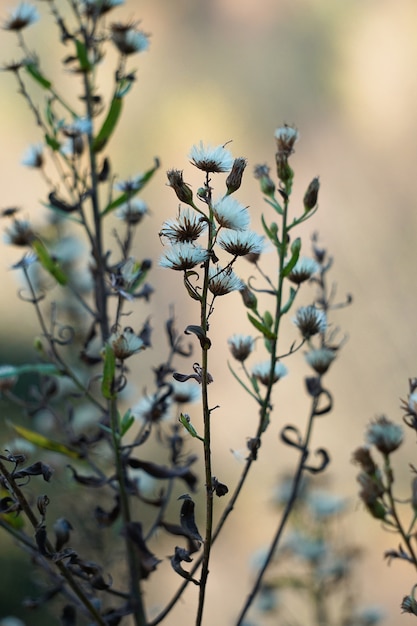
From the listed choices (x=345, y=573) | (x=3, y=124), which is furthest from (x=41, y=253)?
(x=3, y=124)

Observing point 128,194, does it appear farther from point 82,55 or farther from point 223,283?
point 223,283

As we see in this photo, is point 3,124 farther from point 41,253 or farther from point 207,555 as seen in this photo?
point 207,555

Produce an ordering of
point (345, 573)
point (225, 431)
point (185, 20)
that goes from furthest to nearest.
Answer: point (185, 20)
point (225, 431)
point (345, 573)

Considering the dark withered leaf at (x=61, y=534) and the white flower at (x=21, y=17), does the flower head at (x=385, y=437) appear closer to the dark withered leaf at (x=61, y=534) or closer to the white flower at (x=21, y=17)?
the dark withered leaf at (x=61, y=534)

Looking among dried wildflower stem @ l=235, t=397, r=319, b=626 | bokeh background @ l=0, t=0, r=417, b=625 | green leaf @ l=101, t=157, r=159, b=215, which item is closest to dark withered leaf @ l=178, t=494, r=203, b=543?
dried wildflower stem @ l=235, t=397, r=319, b=626

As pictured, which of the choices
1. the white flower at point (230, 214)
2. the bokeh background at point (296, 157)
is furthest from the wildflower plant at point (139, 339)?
the bokeh background at point (296, 157)
